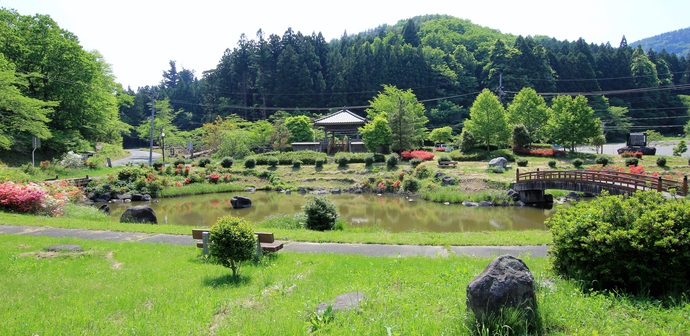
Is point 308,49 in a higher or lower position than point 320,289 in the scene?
higher

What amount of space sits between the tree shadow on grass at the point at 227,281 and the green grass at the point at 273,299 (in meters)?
0.02

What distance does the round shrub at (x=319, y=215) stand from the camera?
14.3 metres

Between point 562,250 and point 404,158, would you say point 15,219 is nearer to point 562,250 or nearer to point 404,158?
point 562,250

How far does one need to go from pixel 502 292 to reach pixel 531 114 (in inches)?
1758

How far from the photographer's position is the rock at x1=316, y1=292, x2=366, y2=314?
5.05m

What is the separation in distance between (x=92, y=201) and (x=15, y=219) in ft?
45.2

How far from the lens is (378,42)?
87.2 m

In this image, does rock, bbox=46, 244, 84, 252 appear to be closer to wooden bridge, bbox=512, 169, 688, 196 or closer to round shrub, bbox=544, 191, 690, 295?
round shrub, bbox=544, 191, 690, 295

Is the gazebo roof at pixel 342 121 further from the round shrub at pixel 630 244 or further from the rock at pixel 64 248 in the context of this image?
the round shrub at pixel 630 244

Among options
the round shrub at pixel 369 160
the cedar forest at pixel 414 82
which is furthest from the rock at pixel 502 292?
the cedar forest at pixel 414 82

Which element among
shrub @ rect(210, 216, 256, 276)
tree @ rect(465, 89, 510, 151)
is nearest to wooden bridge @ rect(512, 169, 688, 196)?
tree @ rect(465, 89, 510, 151)

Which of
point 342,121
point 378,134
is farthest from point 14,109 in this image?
point 342,121

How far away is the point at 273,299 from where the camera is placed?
19.2ft

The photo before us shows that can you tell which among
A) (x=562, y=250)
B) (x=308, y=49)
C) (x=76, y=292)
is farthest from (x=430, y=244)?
(x=308, y=49)
